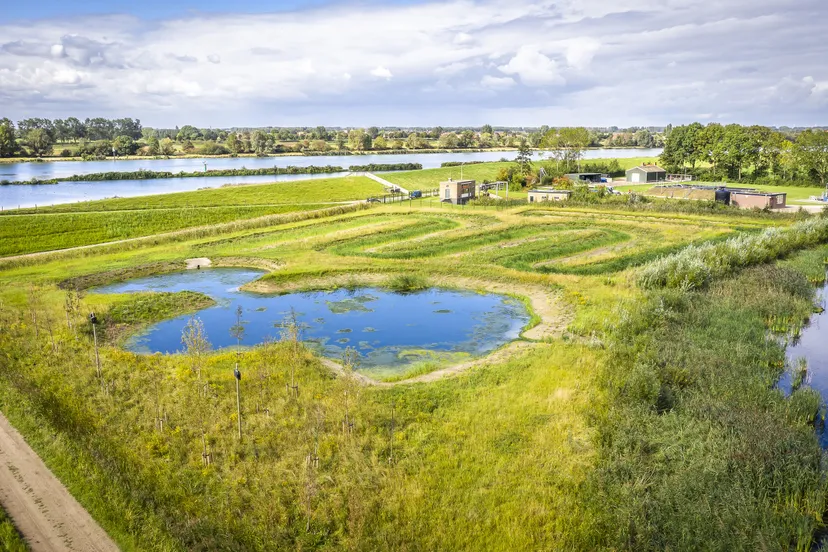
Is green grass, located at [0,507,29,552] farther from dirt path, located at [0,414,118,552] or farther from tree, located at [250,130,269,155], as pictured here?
tree, located at [250,130,269,155]

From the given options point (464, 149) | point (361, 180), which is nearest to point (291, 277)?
point (361, 180)

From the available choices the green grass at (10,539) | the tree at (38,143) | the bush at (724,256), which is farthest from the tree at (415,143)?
the green grass at (10,539)

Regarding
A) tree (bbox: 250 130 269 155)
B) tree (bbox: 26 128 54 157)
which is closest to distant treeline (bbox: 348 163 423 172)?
tree (bbox: 250 130 269 155)

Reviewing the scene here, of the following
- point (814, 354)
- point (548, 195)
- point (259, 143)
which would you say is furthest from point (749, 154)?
point (259, 143)

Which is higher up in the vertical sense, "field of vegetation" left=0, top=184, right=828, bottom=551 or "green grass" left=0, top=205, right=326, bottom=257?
"green grass" left=0, top=205, right=326, bottom=257

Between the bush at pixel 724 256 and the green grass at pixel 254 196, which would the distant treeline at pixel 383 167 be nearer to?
the green grass at pixel 254 196

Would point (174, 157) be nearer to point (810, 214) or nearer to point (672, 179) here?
point (672, 179)
